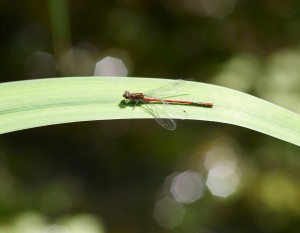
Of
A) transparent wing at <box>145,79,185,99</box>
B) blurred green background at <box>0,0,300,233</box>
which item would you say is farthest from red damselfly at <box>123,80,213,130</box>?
blurred green background at <box>0,0,300,233</box>

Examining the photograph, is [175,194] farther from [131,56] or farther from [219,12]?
[219,12]

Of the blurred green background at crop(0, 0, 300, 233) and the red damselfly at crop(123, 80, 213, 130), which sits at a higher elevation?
the blurred green background at crop(0, 0, 300, 233)

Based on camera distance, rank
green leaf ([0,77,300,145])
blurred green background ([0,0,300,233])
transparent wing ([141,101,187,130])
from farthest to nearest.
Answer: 1. blurred green background ([0,0,300,233])
2. transparent wing ([141,101,187,130])
3. green leaf ([0,77,300,145])

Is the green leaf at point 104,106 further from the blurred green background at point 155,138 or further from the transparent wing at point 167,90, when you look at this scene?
the blurred green background at point 155,138

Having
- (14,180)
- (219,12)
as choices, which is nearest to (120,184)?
(14,180)

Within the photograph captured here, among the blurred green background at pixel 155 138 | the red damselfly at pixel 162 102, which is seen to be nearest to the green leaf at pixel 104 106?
the red damselfly at pixel 162 102

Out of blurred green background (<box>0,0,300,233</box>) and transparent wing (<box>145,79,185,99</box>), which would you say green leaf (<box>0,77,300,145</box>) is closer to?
transparent wing (<box>145,79,185,99</box>)

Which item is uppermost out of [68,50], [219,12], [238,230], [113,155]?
[219,12]
